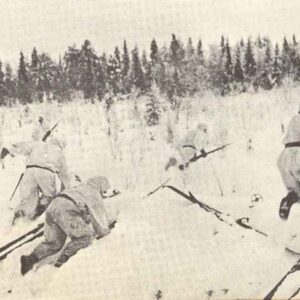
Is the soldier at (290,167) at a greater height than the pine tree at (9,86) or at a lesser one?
lesser

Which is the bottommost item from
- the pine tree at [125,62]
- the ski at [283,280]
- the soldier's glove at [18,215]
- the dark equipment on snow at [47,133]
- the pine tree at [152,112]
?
the ski at [283,280]

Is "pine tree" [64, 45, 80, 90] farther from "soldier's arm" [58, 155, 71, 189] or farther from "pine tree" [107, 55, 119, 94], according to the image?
"soldier's arm" [58, 155, 71, 189]

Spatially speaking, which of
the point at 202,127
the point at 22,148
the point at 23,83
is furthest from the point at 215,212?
the point at 23,83

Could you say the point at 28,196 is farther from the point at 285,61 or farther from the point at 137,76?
the point at 285,61

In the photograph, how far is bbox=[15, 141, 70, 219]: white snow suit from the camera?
7.97 ft

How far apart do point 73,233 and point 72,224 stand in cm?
3

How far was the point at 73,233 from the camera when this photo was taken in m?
2.39

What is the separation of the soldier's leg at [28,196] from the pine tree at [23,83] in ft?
0.86

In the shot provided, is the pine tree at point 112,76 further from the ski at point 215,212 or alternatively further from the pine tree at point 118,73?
→ the ski at point 215,212

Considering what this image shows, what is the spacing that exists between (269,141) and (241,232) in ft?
1.16

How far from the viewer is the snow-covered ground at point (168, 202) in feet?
7.85

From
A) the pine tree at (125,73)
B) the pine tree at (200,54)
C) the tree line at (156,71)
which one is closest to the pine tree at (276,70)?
the tree line at (156,71)

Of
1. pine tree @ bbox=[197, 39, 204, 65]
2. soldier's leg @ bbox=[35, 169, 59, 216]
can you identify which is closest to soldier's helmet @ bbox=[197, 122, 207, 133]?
pine tree @ bbox=[197, 39, 204, 65]

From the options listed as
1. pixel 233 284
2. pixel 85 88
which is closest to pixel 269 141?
pixel 233 284
